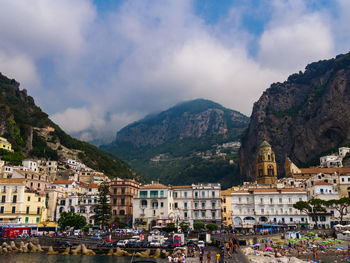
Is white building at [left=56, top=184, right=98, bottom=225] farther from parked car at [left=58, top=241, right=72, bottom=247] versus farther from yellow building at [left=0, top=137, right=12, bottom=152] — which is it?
yellow building at [left=0, top=137, right=12, bottom=152]

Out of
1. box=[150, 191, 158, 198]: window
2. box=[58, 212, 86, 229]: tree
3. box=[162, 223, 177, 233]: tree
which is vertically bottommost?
box=[162, 223, 177, 233]: tree

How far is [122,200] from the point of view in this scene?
3147 inches

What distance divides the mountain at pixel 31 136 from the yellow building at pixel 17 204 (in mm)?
28487

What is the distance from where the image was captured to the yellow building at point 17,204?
70.4 metres

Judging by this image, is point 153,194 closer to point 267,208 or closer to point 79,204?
point 79,204

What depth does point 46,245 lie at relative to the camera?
5838 centimetres

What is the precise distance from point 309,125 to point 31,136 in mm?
122620

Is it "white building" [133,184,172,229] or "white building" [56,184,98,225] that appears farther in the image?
"white building" [56,184,98,225]

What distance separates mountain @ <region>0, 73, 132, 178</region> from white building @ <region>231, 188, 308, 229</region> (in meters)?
65.2

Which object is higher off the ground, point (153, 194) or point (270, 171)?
point (270, 171)

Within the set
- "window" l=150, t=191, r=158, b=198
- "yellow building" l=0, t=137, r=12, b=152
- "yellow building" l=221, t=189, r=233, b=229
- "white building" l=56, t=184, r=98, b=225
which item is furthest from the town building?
"yellow building" l=0, t=137, r=12, b=152

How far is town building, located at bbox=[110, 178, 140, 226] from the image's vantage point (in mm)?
78875

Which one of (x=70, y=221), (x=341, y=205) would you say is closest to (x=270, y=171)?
(x=341, y=205)


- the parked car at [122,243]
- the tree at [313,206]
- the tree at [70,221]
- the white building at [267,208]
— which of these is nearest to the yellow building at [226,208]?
the white building at [267,208]
